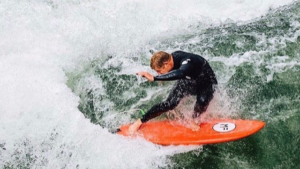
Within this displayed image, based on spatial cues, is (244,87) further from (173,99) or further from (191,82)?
(173,99)

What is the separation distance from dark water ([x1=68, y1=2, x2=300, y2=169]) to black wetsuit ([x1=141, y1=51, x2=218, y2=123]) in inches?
28.5

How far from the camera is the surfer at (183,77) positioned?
187 inches

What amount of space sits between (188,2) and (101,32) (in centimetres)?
251

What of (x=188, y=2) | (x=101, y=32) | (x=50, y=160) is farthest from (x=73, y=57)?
(x=188, y=2)

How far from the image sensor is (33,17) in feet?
28.3

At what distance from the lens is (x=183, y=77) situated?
4.82 metres

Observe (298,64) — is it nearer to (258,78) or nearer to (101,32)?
(258,78)

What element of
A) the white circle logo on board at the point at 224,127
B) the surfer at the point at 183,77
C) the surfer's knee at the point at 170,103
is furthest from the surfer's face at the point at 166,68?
the white circle logo on board at the point at 224,127

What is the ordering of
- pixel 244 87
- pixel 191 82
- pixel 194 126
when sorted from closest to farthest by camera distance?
pixel 191 82, pixel 194 126, pixel 244 87

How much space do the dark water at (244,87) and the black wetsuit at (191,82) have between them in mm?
724

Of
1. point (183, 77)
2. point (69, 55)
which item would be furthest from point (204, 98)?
point (69, 55)

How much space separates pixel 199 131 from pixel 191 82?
808mm

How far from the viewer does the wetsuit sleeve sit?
15.5ft

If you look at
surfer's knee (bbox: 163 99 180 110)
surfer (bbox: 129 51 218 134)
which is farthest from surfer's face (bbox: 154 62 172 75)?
surfer's knee (bbox: 163 99 180 110)
